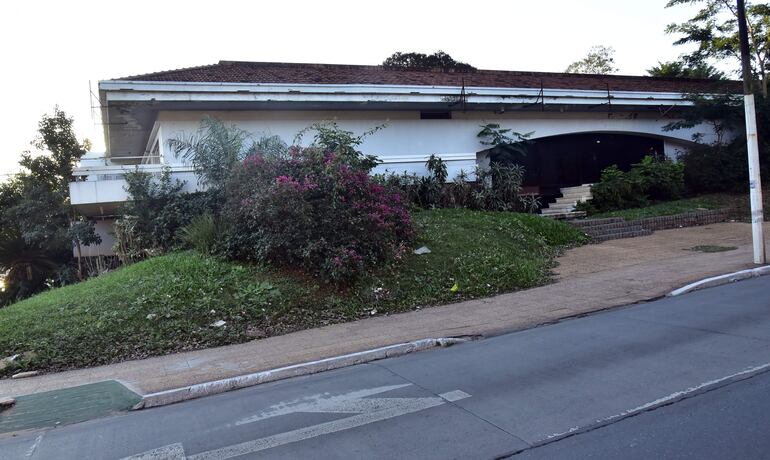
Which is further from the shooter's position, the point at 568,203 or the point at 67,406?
the point at 568,203

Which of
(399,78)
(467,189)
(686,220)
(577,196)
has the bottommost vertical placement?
(686,220)

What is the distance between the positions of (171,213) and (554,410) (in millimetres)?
10967

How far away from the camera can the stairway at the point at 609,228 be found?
1631 centimetres

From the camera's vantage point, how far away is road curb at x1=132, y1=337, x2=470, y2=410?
6.12 m

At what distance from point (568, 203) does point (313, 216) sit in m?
12.5

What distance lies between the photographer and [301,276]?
10.7 meters

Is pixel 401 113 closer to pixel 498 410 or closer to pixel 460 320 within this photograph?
pixel 460 320

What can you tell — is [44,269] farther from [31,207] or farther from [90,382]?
[90,382]

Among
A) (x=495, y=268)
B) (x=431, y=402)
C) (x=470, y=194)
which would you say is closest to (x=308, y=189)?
(x=495, y=268)

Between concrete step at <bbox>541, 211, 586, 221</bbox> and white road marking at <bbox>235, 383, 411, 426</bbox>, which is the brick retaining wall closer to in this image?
concrete step at <bbox>541, 211, 586, 221</bbox>

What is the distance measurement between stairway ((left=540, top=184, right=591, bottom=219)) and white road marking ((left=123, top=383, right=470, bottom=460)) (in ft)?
47.0

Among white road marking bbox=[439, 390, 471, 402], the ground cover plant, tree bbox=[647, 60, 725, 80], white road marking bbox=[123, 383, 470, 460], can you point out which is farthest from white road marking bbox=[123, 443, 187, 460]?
tree bbox=[647, 60, 725, 80]

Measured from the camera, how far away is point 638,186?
65.6ft

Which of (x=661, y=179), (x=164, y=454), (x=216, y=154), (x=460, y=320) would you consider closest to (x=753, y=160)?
(x=460, y=320)
